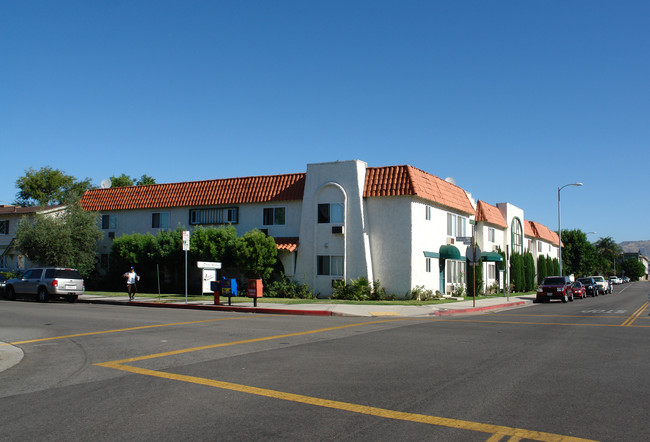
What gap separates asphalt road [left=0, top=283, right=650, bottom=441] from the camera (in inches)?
237

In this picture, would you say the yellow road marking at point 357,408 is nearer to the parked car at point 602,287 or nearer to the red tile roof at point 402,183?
the red tile roof at point 402,183

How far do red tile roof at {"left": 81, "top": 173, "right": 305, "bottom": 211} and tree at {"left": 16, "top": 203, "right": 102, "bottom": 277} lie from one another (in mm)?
3003

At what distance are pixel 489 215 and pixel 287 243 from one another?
58.5 ft

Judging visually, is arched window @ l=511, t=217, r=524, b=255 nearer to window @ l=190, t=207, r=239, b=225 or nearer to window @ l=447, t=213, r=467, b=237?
window @ l=447, t=213, r=467, b=237

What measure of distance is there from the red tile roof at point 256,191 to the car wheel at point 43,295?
426 inches

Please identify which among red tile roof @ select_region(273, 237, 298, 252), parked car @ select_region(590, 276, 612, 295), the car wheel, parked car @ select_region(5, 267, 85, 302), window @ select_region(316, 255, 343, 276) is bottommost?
parked car @ select_region(590, 276, 612, 295)

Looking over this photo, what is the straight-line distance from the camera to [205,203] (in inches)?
1385

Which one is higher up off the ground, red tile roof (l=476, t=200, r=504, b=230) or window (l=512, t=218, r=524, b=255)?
red tile roof (l=476, t=200, r=504, b=230)

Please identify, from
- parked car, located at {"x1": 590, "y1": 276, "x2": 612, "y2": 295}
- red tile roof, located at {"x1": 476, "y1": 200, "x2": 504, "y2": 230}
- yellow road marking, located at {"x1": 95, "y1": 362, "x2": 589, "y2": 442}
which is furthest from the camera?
parked car, located at {"x1": 590, "y1": 276, "x2": 612, "y2": 295}

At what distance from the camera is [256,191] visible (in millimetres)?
34031

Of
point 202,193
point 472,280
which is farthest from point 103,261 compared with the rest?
point 472,280

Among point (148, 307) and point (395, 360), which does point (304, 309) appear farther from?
point (395, 360)

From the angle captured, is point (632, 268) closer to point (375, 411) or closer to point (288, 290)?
point (288, 290)

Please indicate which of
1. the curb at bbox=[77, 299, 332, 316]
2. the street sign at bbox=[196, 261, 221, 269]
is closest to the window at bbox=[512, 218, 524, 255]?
the street sign at bbox=[196, 261, 221, 269]
